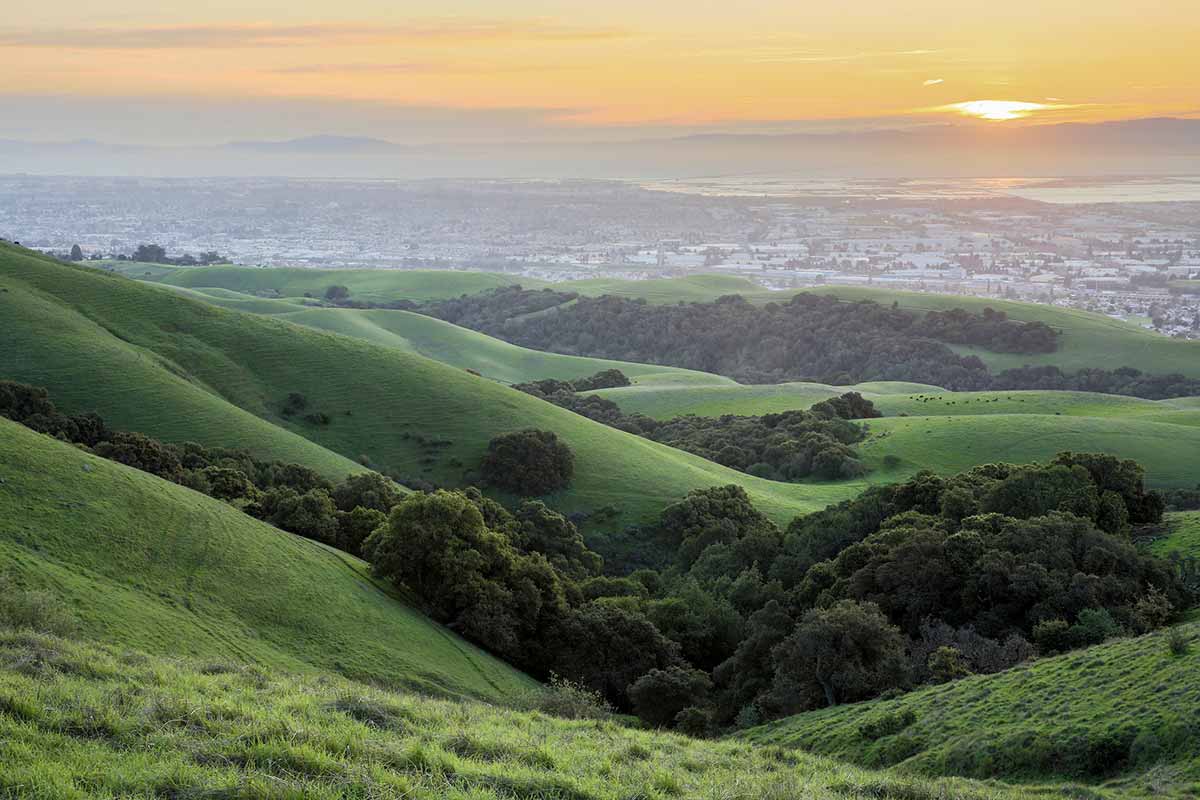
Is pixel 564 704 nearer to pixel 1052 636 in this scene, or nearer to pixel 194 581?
pixel 194 581

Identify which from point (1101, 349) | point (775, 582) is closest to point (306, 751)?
point (775, 582)

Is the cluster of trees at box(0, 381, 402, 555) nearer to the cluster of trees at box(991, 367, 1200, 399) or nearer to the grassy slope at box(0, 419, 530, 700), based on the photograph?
the grassy slope at box(0, 419, 530, 700)

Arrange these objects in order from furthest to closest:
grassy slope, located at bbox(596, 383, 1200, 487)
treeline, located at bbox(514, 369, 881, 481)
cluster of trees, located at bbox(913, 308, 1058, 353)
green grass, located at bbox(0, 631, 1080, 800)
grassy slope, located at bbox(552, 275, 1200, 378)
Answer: cluster of trees, located at bbox(913, 308, 1058, 353) → grassy slope, located at bbox(552, 275, 1200, 378) → treeline, located at bbox(514, 369, 881, 481) → grassy slope, located at bbox(596, 383, 1200, 487) → green grass, located at bbox(0, 631, 1080, 800)

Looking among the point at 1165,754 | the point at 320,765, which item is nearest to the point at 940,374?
the point at 1165,754

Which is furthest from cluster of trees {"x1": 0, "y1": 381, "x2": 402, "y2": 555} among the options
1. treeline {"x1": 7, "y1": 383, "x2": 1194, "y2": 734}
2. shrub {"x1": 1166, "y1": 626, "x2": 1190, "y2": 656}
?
shrub {"x1": 1166, "y1": 626, "x2": 1190, "y2": 656}

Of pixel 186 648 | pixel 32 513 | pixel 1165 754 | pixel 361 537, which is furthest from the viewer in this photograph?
pixel 361 537

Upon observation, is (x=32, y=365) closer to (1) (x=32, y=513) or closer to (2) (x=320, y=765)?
(1) (x=32, y=513)
